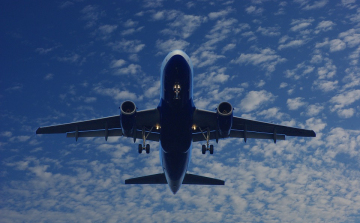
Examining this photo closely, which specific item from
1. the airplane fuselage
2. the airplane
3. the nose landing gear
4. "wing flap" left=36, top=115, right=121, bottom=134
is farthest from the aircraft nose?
the nose landing gear

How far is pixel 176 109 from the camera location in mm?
24297

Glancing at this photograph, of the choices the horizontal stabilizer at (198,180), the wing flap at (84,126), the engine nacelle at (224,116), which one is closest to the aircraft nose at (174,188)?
the horizontal stabilizer at (198,180)

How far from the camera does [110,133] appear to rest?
102 feet

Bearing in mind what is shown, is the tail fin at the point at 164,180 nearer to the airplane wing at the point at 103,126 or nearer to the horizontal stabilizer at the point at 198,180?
the horizontal stabilizer at the point at 198,180

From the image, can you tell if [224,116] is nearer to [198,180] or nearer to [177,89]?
[177,89]

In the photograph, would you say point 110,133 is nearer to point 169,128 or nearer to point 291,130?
point 169,128

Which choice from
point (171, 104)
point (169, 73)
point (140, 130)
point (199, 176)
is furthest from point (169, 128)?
point (199, 176)

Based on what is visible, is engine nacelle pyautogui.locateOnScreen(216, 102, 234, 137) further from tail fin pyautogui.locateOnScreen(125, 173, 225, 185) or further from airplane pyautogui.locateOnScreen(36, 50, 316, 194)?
tail fin pyautogui.locateOnScreen(125, 173, 225, 185)

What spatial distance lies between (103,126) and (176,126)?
7.81m

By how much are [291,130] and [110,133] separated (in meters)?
14.3

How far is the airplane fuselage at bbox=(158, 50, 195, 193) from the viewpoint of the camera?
23125 millimetres

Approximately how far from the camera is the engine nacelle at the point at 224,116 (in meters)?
24.9

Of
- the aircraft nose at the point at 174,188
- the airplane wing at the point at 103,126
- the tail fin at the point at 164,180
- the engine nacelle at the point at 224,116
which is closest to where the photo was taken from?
the engine nacelle at the point at 224,116

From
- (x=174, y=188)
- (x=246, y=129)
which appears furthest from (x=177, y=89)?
(x=174, y=188)
